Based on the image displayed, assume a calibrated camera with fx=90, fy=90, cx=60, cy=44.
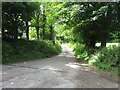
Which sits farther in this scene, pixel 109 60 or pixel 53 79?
pixel 109 60

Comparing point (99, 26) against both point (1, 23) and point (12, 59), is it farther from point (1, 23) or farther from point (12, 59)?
point (1, 23)

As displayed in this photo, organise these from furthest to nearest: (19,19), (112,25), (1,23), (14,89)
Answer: (19,19), (1,23), (112,25), (14,89)

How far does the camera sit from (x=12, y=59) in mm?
8758

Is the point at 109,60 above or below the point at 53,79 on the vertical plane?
above

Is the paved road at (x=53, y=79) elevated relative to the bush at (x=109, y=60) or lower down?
lower down

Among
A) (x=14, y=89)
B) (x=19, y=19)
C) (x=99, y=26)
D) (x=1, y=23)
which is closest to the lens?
(x=14, y=89)

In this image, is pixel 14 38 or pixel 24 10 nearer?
pixel 24 10

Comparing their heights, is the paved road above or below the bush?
below

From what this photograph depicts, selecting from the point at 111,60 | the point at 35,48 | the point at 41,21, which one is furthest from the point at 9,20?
the point at 111,60

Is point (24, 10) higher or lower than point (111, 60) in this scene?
higher

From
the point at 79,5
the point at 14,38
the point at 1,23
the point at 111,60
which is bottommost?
the point at 111,60

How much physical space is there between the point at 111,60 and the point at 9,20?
1169cm

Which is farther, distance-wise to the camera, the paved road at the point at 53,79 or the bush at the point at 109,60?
the bush at the point at 109,60

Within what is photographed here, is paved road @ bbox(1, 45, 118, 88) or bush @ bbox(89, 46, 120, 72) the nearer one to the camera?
paved road @ bbox(1, 45, 118, 88)
